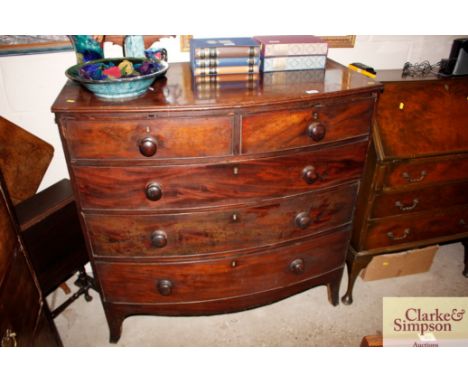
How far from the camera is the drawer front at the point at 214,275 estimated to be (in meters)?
1.77

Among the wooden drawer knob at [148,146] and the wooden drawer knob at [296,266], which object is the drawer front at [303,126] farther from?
the wooden drawer knob at [296,266]

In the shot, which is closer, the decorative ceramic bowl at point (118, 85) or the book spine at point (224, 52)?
the decorative ceramic bowl at point (118, 85)

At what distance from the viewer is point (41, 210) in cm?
186

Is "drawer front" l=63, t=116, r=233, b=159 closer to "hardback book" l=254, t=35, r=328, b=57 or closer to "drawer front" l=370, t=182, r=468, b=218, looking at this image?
"hardback book" l=254, t=35, r=328, b=57

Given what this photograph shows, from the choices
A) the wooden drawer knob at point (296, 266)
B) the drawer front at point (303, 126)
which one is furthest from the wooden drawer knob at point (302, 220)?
the drawer front at point (303, 126)

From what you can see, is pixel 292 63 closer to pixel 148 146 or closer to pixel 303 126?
pixel 303 126

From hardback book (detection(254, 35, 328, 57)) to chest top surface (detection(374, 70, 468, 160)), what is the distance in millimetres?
499

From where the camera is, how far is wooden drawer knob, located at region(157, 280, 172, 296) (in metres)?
1.79

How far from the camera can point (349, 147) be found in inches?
67.0

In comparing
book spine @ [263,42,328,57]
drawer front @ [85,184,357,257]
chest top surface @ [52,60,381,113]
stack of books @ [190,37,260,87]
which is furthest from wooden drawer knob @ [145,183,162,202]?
book spine @ [263,42,328,57]

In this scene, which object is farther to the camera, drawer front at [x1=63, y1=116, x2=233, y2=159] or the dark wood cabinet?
drawer front at [x1=63, y1=116, x2=233, y2=159]

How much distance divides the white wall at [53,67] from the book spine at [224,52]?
0.49 meters

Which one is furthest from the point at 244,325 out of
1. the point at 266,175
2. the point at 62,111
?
the point at 62,111

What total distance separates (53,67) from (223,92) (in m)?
1.04
